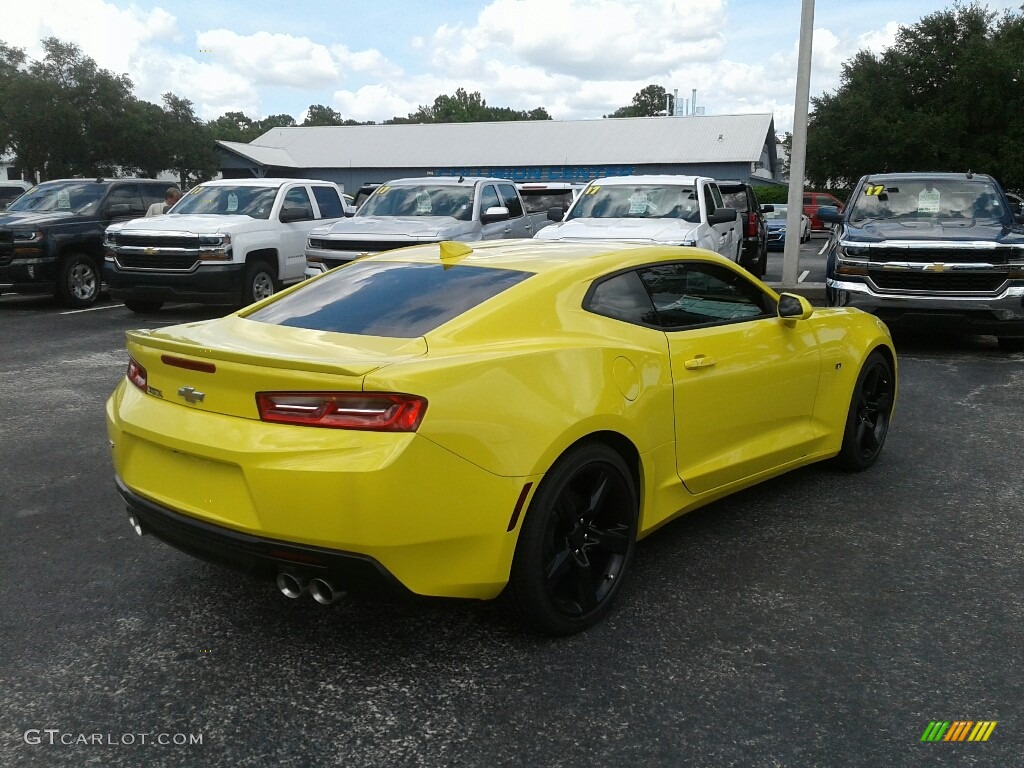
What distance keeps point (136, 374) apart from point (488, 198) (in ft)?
34.4

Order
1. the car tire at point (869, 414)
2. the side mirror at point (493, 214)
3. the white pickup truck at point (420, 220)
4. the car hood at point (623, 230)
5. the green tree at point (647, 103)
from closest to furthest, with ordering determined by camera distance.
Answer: the car tire at point (869, 414), the car hood at point (623, 230), the white pickup truck at point (420, 220), the side mirror at point (493, 214), the green tree at point (647, 103)

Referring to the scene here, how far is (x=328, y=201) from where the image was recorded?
48.7 feet

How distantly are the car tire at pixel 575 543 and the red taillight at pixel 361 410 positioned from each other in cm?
59

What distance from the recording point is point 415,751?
9.77 feet

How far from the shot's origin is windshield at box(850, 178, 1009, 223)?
10.9 m

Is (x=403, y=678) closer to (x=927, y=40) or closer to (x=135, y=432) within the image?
(x=135, y=432)

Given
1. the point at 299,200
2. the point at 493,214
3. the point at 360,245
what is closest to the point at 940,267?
the point at 493,214

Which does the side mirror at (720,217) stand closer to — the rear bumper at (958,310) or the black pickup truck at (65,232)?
the rear bumper at (958,310)

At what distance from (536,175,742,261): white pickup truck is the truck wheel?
3.63m

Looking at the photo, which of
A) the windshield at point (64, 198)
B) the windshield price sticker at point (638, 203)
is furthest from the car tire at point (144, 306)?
the windshield price sticker at point (638, 203)

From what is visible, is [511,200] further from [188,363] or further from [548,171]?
[548,171]

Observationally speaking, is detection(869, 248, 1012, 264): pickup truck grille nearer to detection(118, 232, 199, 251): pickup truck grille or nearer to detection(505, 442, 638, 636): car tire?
detection(505, 442, 638, 636): car tire

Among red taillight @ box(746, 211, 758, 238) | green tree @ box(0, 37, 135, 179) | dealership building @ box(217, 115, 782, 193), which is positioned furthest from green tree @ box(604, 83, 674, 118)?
red taillight @ box(746, 211, 758, 238)

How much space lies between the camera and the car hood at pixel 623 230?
11352 millimetres
